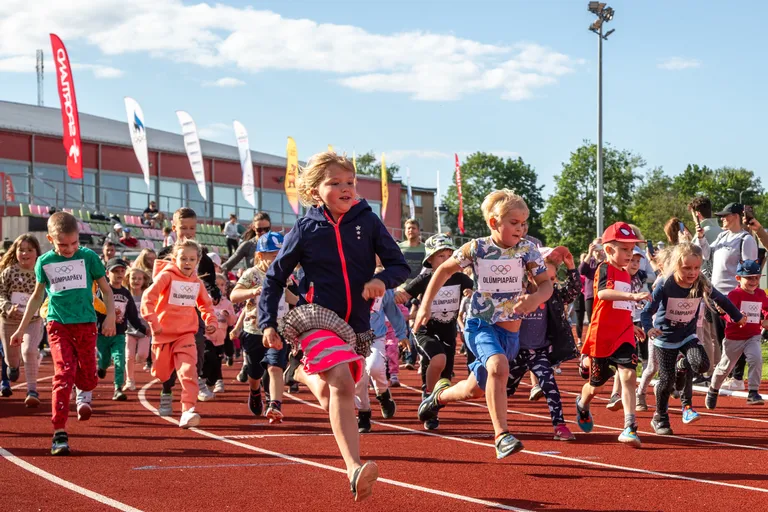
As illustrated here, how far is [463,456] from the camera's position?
24.1 feet

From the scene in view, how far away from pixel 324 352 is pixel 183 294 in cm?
465

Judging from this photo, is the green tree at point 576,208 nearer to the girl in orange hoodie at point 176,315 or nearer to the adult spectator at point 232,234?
the adult spectator at point 232,234

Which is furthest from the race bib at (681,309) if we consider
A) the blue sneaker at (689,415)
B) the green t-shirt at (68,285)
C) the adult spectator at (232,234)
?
the adult spectator at (232,234)

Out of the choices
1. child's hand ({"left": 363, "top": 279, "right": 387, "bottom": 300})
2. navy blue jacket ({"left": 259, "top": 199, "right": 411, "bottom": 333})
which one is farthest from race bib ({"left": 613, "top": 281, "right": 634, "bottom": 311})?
child's hand ({"left": 363, "top": 279, "right": 387, "bottom": 300})

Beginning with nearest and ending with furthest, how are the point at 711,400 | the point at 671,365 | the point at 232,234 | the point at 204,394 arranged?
the point at 671,365 < the point at 711,400 < the point at 204,394 < the point at 232,234

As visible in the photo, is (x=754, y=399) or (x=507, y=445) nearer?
(x=507, y=445)

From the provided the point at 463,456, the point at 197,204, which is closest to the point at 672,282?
the point at 463,456

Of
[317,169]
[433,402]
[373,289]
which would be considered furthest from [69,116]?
[373,289]

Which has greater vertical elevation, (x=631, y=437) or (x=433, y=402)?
(x=433, y=402)

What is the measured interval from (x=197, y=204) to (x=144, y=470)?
125 ft

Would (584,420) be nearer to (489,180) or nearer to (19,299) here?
(19,299)

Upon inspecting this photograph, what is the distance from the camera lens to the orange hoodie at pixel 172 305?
9.52 meters

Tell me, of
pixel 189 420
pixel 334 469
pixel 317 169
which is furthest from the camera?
pixel 189 420

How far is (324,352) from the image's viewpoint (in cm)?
→ 529
